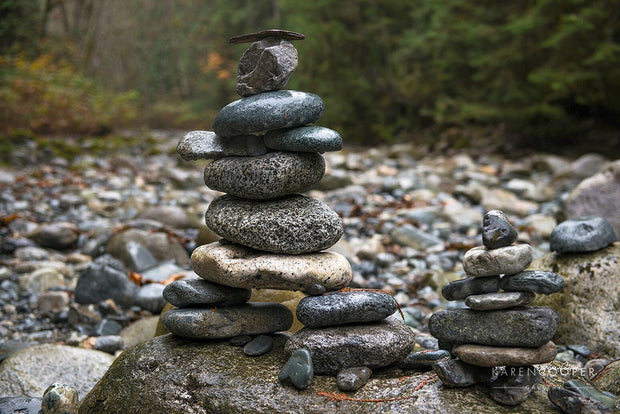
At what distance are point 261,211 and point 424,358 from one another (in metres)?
1.37

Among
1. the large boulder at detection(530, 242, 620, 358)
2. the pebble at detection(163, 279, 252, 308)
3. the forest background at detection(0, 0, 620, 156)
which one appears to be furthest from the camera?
the forest background at detection(0, 0, 620, 156)

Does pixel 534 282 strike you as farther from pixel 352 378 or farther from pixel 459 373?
pixel 352 378

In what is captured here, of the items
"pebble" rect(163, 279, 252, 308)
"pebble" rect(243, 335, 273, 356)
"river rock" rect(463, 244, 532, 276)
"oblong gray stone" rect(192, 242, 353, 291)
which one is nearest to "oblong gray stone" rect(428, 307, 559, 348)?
"river rock" rect(463, 244, 532, 276)

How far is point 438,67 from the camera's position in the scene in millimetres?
16031

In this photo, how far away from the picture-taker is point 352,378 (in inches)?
120

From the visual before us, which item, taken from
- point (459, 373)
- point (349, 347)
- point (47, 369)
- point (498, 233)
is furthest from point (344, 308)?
point (47, 369)

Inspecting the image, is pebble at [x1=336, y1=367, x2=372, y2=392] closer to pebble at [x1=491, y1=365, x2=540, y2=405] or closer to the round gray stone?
pebble at [x1=491, y1=365, x2=540, y2=405]

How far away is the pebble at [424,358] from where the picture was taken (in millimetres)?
3305

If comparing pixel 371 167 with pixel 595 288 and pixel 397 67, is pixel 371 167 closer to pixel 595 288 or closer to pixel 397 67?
pixel 397 67

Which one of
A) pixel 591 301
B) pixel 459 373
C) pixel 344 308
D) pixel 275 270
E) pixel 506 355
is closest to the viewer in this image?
pixel 506 355

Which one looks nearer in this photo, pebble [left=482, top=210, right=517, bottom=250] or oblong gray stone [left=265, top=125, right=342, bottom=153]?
pebble [left=482, top=210, right=517, bottom=250]

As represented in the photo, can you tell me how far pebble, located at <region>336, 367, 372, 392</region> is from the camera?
3039 millimetres

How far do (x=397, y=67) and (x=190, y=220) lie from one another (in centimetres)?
1125

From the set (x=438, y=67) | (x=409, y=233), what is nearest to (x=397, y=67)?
(x=438, y=67)
